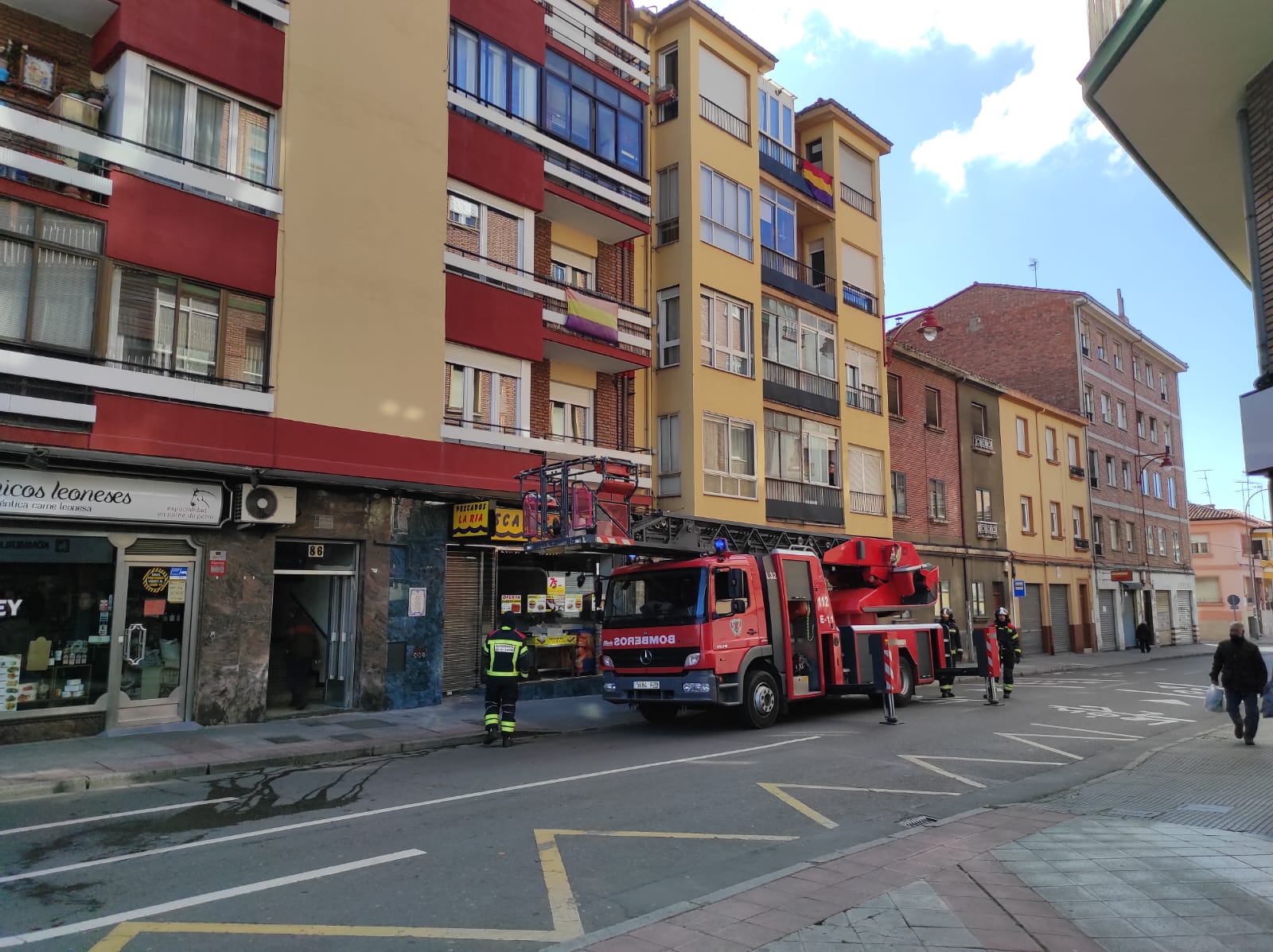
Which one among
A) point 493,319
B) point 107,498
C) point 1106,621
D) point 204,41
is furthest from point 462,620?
point 1106,621

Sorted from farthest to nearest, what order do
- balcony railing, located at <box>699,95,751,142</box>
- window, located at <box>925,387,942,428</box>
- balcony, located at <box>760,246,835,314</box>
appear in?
window, located at <box>925,387,942,428</box>
balcony, located at <box>760,246,835,314</box>
balcony railing, located at <box>699,95,751,142</box>

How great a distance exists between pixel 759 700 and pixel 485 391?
25.9 feet

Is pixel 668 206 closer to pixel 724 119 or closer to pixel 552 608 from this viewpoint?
pixel 724 119

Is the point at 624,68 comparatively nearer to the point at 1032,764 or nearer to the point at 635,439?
the point at 635,439

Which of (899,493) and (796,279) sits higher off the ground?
(796,279)

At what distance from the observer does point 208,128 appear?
45.3 ft

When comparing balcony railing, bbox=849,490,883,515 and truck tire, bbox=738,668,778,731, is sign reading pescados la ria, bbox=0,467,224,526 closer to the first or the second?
truck tire, bbox=738,668,778,731

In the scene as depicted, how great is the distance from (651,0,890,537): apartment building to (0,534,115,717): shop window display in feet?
36.6

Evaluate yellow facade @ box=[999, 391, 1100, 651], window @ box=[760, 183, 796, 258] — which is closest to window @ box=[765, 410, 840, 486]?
window @ box=[760, 183, 796, 258]

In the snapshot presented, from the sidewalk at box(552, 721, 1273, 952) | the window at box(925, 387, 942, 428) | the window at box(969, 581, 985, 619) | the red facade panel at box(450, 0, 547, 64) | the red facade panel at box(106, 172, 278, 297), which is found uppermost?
the red facade panel at box(450, 0, 547, 64)

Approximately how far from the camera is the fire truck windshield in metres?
13.3

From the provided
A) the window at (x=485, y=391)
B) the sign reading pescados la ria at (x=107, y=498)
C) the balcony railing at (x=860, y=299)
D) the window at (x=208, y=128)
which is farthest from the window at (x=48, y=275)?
the balcony railing at (x=860, y=299)

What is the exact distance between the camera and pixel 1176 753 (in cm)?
1127

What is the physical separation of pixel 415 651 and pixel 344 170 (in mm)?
8374
